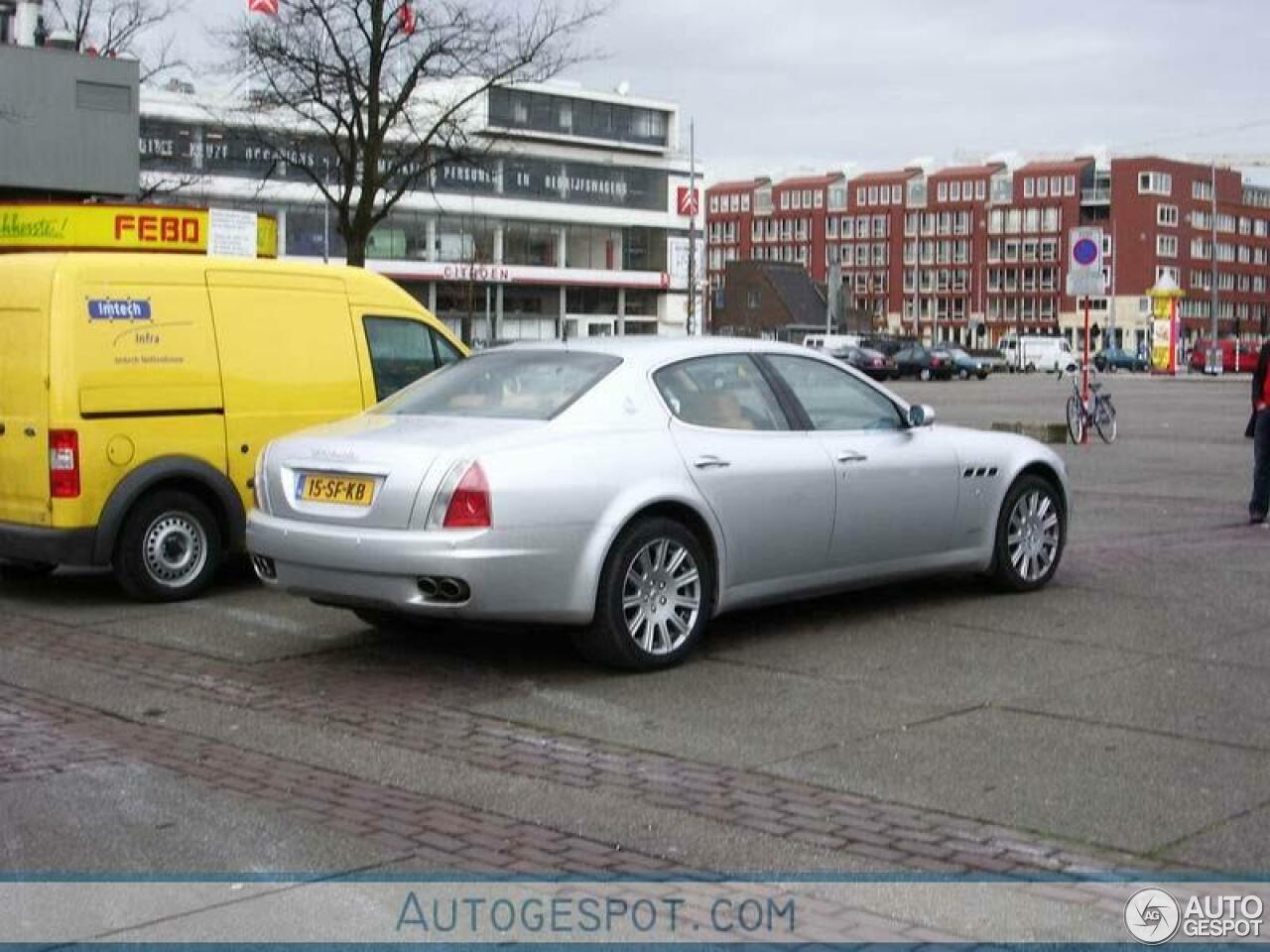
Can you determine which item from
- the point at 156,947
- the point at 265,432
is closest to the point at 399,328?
the point at 265,432

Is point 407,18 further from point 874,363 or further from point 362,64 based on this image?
point 874,363

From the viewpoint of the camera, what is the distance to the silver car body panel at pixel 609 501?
7.69 meters

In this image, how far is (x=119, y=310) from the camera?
10.2 metres

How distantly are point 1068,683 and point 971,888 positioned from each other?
294 centimetres

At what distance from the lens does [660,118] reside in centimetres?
11394

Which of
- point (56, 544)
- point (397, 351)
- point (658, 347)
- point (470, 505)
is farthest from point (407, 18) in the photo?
point (470, 505)

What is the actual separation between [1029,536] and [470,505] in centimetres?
400

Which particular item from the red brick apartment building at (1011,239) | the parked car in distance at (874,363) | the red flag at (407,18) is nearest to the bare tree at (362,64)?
the red flag at (407,18)

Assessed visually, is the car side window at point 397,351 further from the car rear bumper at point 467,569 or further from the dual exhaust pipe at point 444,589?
the dual exhaust pipe at point 444,589

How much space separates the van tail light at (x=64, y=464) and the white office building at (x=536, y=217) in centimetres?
7566

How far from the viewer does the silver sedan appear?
25.2 ft

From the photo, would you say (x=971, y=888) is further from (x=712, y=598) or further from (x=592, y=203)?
(x=592, y=203)

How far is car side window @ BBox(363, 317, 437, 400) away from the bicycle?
15529 mm

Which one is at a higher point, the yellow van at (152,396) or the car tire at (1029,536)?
the yellow van at (152,396)
